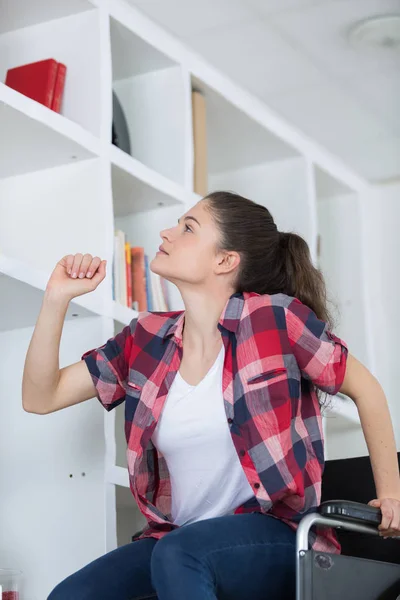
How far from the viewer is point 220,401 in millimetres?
1965

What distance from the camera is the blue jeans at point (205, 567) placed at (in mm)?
1659

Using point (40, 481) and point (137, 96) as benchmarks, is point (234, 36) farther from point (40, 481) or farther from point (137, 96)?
point (40, 481)

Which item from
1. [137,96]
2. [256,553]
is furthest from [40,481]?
[137,96]

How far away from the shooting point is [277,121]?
12.7 ft

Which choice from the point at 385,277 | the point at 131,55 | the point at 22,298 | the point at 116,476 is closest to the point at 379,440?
the point at 116,476

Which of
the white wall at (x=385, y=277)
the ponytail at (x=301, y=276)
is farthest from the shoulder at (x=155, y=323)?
the white wall at (x=385, y=277)

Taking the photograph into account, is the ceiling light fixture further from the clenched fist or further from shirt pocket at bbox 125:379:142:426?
shirt pocket at bbox 125:379:142:426

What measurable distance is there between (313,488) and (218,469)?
0.65 feet

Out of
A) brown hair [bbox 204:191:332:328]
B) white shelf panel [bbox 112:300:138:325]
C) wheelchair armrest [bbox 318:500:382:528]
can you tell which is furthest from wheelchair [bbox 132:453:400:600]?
white shelf panel [bbox 112:300:138:325]

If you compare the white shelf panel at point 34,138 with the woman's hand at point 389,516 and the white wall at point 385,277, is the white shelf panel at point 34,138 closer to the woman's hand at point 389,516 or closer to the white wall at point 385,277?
the woman's hand at point 389,516

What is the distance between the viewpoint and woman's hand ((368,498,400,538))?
5.82 ft

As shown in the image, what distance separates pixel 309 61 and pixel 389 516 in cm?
211

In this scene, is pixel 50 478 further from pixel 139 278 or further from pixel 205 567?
pixel 205 567

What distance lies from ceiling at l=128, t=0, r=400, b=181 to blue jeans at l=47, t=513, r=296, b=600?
1.87 meters
